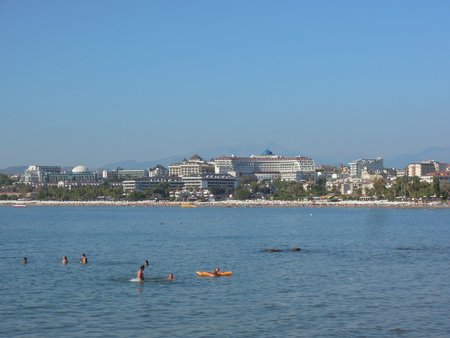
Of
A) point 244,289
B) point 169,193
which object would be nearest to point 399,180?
point 169,193

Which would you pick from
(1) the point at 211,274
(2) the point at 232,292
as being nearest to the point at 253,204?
(1) the point at 211,274

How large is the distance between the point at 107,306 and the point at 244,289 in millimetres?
5556

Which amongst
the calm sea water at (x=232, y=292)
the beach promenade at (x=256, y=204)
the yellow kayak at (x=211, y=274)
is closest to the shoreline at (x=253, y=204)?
the beach promenade at (x=256, y=204)

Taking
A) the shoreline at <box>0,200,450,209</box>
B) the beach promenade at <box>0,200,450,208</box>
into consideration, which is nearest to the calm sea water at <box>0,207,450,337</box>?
the shoreline at <box>0,200,450,209</box>

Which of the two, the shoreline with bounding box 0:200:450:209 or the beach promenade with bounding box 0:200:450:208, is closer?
the shoreline with bounding box 0:200:450:209

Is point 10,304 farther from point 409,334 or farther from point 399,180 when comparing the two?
point 399,180

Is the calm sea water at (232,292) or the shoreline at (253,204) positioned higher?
the shoreline at (253,204)

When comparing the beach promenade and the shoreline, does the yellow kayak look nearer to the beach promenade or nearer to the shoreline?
the shoreline

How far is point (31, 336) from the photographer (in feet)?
66.8

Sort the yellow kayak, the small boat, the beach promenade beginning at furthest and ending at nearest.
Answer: the small boat, the beach promenade, the yellow kayak

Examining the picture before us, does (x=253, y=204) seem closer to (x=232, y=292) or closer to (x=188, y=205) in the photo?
(x=188, y=205)

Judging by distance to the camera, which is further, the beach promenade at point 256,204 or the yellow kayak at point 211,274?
the beach promenade at point 256,204

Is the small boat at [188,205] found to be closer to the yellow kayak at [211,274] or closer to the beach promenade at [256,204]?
the beach promenade at [256,204]

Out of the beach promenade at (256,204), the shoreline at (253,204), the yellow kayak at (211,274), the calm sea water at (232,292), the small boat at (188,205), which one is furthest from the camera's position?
the small boat at (188,205)
